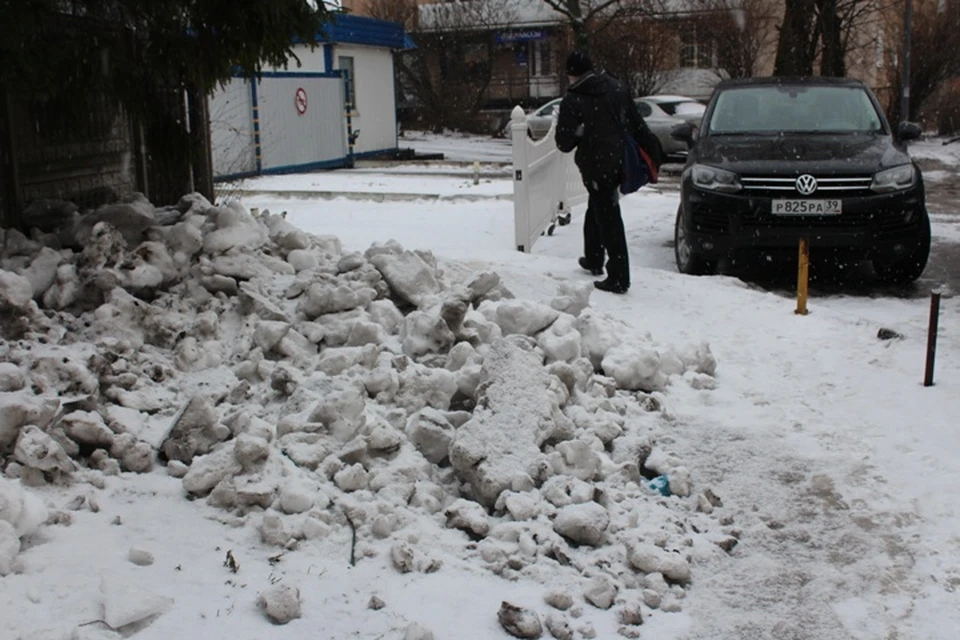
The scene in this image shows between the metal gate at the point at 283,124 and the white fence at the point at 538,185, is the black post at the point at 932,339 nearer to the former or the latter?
the white fence at the point at 538,185

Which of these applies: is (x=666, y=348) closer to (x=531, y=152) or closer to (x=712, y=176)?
(x=712, y=176)

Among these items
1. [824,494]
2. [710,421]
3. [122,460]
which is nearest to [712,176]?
[710,421]

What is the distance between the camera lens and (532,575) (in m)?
4.06

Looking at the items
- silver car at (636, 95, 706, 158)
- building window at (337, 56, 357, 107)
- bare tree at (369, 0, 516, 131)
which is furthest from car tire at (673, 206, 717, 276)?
bare tree at (369, 0, 516, 131)

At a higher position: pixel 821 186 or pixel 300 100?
pixel 300 100

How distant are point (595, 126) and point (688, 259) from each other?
6.86ft

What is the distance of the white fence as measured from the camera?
409 inches

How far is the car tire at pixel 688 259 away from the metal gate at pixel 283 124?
11.4 m

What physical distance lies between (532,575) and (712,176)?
621 cm

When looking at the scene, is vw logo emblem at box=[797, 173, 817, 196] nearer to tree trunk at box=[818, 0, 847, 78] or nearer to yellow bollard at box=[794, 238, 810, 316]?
A: yellow bollard at box=[794, 238, 810, 316]

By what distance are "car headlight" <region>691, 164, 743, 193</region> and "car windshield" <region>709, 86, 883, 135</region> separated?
1.05 meters

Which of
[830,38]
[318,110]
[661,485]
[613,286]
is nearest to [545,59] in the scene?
[830,38]

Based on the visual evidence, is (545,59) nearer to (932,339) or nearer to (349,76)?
(349,76)

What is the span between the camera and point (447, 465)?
489 centimetres
